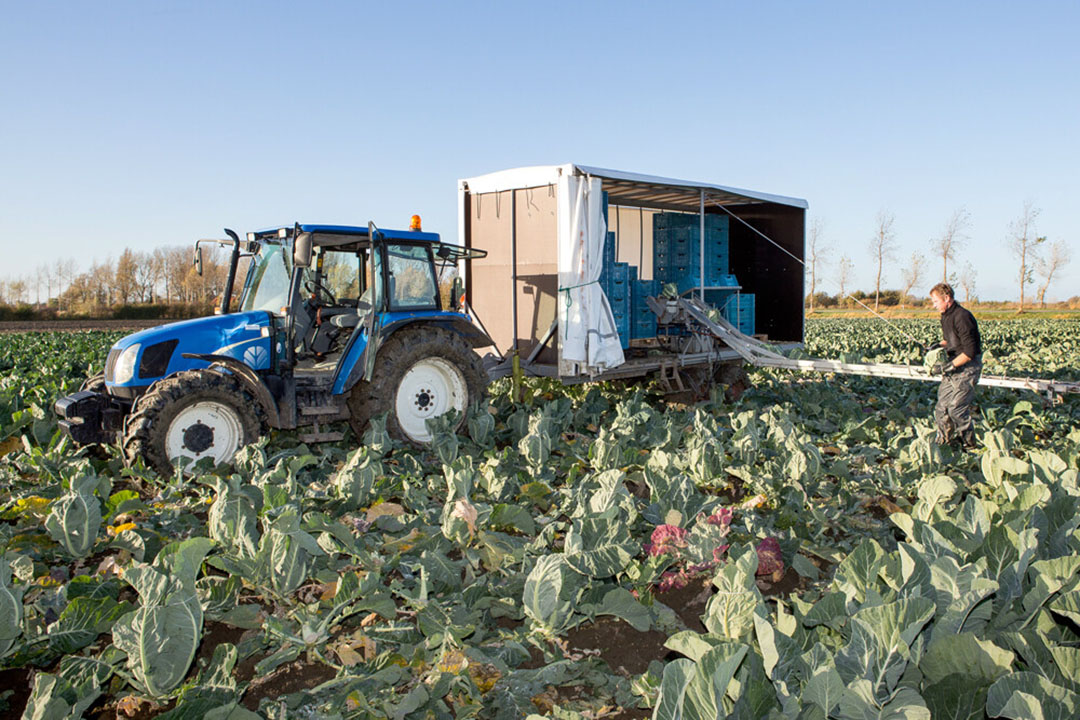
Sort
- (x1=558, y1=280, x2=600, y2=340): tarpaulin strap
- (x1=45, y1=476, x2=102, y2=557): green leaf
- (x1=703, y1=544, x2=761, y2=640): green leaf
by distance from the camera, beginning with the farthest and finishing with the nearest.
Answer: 1. (x1=558, y1=280, x2=600, y2=340): tarpaulin strap
2. (x1=45, y1=476, x2=102, y2=557): green leaf
3. (x1=703, y1=544, x2=761, y2=640): green leaf

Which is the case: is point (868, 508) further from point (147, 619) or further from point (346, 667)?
point (147, 619)

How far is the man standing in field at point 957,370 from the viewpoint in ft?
21.7

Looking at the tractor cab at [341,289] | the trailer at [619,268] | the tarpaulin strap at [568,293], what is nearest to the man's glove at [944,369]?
the trailer at [619,268]

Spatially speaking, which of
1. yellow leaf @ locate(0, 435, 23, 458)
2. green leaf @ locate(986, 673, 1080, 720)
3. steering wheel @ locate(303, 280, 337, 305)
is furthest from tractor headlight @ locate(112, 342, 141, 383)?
green leaf @ locate(986, 673, 1080, 720)

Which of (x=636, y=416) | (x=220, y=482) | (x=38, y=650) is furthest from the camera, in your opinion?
(x=636, y=416)

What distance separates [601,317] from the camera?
26.0ft

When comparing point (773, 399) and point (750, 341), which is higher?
point (750, 341)

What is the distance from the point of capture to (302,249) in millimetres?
5633

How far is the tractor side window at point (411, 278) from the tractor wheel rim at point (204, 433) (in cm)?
188

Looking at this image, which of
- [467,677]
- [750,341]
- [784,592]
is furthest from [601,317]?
[467,677]

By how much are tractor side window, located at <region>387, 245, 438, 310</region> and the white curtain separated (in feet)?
4.64

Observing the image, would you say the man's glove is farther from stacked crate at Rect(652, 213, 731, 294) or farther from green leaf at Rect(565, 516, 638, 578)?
green leaf at Rect(565, 516, 638, 578)

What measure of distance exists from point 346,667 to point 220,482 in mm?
2018

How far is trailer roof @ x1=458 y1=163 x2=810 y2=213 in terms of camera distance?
7.75 metres
